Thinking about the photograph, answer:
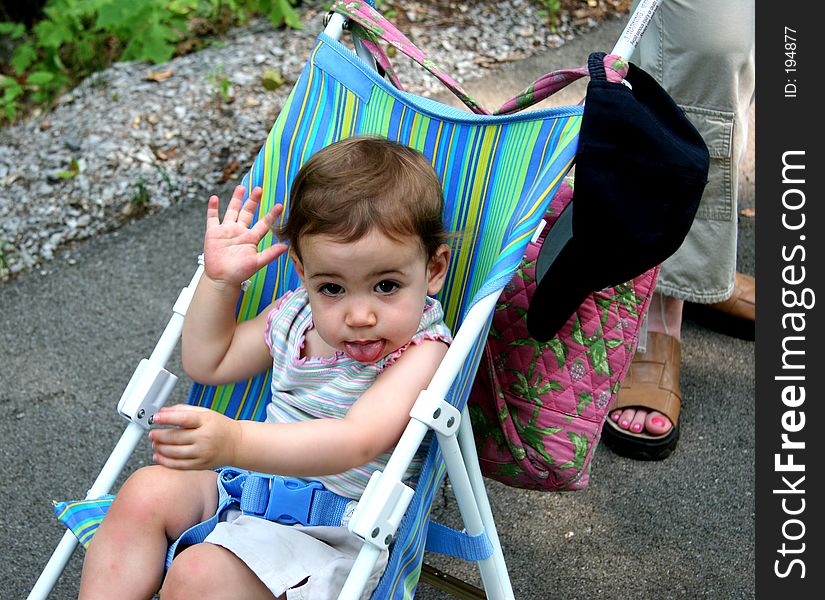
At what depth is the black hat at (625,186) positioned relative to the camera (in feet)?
5.62

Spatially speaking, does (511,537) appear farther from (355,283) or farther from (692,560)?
(355,283)

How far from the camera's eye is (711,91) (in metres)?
2.67

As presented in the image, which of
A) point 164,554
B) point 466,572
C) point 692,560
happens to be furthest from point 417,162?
point 692,560

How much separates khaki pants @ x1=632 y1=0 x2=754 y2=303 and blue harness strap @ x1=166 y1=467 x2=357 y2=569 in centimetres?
146

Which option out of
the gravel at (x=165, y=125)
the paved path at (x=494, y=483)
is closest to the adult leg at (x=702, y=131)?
the paved path at (x=494, y=483)

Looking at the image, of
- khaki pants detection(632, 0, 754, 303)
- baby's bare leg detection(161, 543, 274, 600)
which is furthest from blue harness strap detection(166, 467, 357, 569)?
khaki pants detection(632, 0, 754, 303)

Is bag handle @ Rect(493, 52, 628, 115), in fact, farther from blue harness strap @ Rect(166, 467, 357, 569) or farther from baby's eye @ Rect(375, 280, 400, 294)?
blue harness strap @ Rect(166, 467, 357, 569)

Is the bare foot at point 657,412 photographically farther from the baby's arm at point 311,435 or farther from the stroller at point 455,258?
the baby's arm at point 311,435

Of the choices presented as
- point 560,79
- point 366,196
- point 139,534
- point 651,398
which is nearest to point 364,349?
point 366,196

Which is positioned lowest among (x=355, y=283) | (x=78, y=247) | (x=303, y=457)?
(x=78, y=247)

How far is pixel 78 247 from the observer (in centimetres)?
400

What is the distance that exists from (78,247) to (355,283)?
8.25 feet

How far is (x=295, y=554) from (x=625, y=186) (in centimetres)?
87

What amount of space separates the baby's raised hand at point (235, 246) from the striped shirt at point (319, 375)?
13cm
